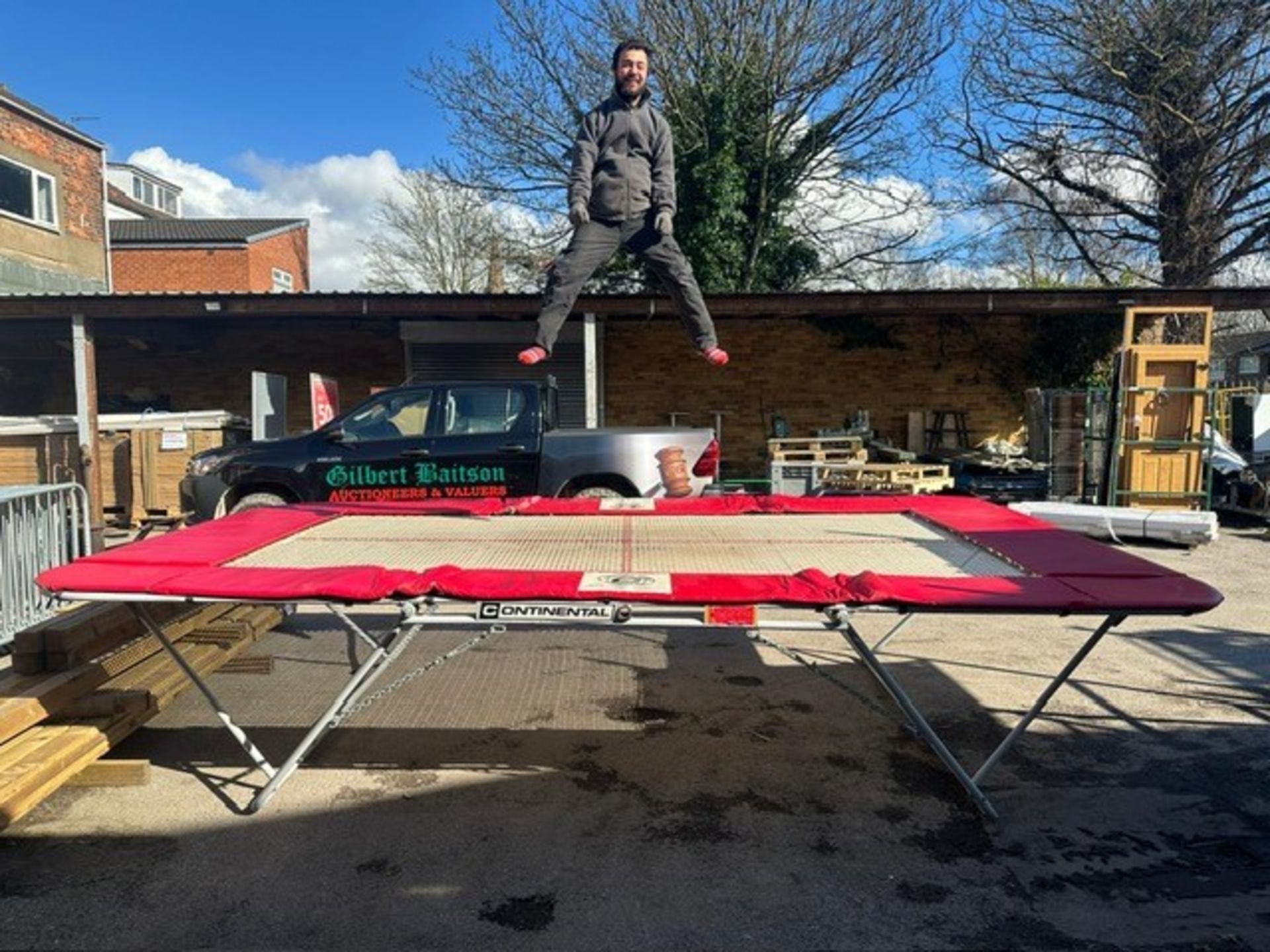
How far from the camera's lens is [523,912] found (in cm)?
292

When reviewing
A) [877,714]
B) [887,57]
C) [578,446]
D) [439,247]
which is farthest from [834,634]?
[439,247]

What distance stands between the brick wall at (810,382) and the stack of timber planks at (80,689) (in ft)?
34.1

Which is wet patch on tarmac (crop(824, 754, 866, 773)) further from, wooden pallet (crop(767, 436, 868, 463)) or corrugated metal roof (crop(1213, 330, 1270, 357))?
A: corrugated metal roof (crop(1213, 330, 1270, 357))

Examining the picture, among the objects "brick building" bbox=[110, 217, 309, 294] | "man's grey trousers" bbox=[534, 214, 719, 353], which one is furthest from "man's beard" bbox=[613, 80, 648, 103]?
"brick building" bbox=[110, 217, 309, 294]

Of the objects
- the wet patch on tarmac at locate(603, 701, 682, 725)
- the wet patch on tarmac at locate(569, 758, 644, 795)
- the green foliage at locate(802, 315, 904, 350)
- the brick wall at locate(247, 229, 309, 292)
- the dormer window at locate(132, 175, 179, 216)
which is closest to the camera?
the wet patch on tarmac at locate(569, 758, 644, 795)

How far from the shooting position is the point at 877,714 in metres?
4.88

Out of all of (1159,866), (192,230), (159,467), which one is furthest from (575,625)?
(192,230)

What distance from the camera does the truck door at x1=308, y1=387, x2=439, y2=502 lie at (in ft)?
26.5

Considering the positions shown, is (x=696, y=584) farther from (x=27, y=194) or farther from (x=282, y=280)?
(x=282, y=280)

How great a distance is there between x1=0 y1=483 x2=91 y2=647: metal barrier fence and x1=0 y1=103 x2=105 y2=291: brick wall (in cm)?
1689

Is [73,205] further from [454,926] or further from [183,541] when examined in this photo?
[454,926]

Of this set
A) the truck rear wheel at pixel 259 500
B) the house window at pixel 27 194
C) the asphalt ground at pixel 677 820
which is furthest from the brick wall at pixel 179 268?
the asphalt ground at pixel 677 820

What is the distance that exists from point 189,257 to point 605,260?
1128 inches

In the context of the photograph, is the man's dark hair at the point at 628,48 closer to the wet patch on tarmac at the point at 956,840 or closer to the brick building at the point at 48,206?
the wet patch on tarmac at the point at 956,840
